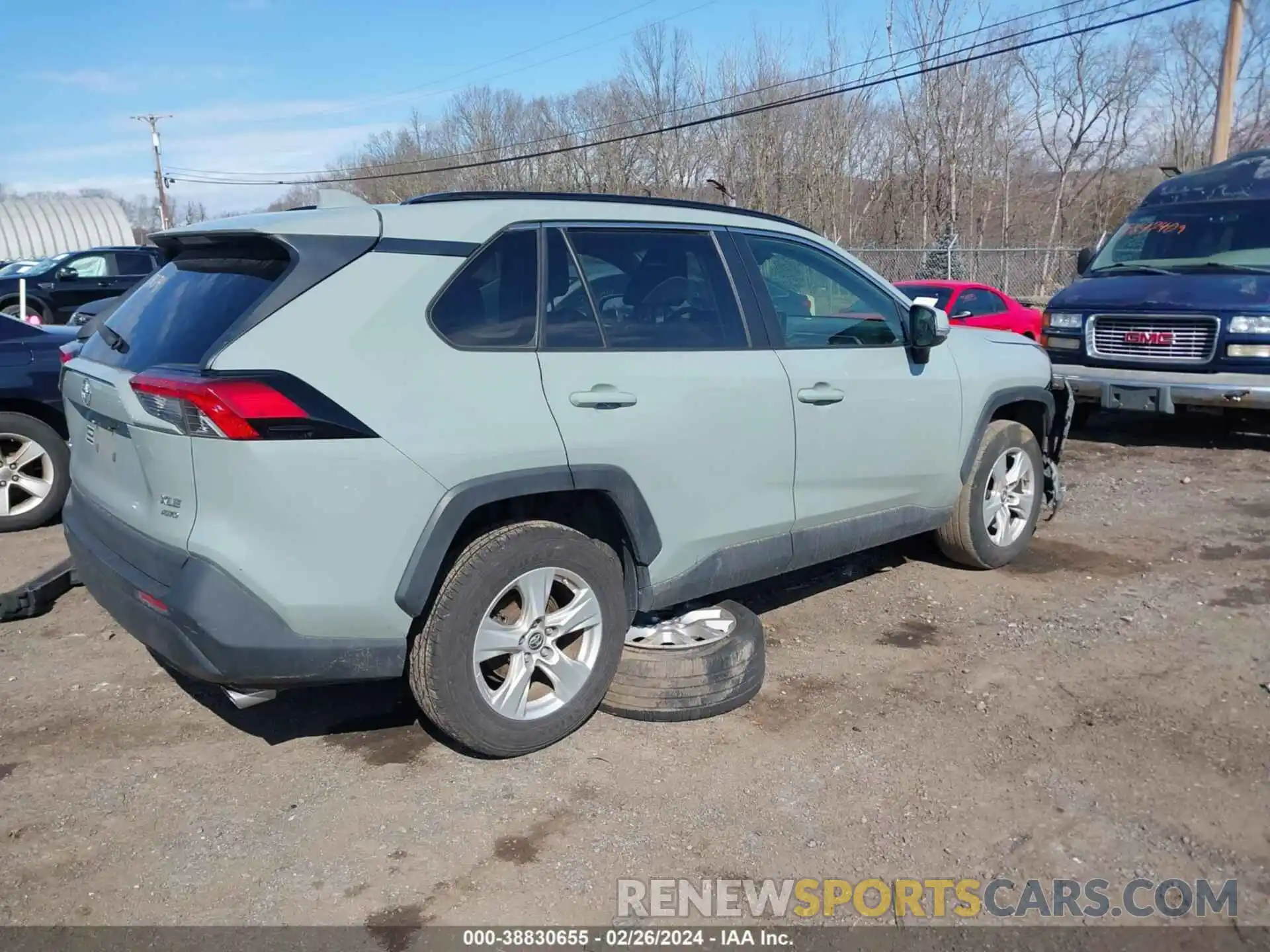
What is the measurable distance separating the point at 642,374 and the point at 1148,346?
692 centimetres

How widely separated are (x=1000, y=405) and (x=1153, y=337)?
4430 millimetres

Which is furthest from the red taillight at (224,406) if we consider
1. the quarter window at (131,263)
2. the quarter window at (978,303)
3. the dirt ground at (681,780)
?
the quarter window at (131,263)

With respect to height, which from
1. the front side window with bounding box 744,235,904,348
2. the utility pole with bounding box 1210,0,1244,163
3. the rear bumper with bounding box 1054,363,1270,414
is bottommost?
the rear bumper with bounding box 1054,363,1270,414

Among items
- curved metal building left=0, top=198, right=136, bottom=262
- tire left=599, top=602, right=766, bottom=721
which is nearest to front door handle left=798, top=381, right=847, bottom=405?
tire left=599, top=602, right=766, bottom=721

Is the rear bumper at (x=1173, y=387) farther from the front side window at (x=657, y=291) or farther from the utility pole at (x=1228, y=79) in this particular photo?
the utility pole at (x=1228, y=79)

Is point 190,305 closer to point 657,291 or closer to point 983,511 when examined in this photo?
point 657,291

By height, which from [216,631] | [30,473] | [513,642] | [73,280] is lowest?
[513,642]

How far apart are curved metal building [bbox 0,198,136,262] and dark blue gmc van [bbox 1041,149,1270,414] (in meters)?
50.4

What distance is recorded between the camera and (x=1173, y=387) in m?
8.59

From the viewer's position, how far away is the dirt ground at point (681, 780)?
3.00 m

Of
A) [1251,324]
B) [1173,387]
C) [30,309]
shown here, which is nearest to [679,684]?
[1173,387]

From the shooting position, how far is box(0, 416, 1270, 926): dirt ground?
118 inches

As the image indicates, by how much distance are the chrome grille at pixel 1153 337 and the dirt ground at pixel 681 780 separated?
166 inches

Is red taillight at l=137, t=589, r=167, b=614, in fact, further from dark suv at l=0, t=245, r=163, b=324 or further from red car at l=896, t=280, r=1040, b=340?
dark suv at l=0, t=245, r=163, b=324
